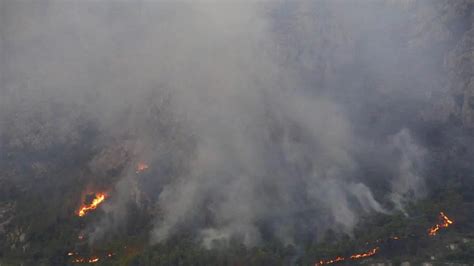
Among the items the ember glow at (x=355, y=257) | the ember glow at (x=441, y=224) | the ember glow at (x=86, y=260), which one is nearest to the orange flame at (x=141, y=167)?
the ember glow at (x=86, y=260)

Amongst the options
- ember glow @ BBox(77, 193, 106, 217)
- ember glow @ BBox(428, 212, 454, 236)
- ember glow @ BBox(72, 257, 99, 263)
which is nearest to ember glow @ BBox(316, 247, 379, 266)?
ember glow @ BBox(428, 212, 454, 236)

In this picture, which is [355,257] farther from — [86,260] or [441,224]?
[86,260]

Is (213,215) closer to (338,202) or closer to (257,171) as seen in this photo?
(257,171)

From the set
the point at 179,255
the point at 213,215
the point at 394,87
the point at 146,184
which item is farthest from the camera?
the point at 394,87

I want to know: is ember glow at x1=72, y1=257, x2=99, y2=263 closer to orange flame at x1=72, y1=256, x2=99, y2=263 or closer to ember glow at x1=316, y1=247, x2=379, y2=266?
orange flame at x1=72, y1=256, x2=99, y2=263

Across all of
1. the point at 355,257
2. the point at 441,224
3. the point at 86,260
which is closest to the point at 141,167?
the point at 86,260

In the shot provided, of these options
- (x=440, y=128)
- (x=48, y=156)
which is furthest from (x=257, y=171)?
(x=48, y=156)

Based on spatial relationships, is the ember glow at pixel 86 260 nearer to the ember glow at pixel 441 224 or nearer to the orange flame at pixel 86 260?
the orange flame at pixel 86 260
